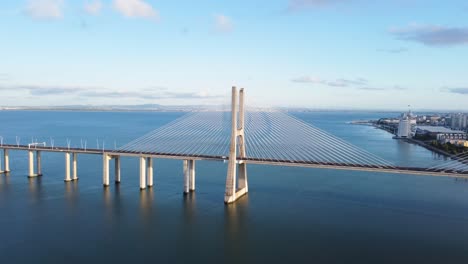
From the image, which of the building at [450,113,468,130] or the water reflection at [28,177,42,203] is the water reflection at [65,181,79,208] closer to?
the water reflection at [28,177,42,203]

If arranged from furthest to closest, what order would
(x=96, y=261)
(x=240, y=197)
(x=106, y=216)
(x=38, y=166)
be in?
(x=38, y=166)
(x=240, y=197)
(x=106, y=216)
(x=96, y=261)

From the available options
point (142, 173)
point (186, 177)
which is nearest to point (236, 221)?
point (186, 177)

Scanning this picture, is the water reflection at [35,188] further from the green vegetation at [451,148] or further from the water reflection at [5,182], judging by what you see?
the green vegetation at [451,148]

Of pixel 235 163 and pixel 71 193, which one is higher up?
pixel 235 163

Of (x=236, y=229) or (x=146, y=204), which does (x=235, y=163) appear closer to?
(x=236, y=229)

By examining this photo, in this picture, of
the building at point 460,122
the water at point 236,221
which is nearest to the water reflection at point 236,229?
the water at point 236,221

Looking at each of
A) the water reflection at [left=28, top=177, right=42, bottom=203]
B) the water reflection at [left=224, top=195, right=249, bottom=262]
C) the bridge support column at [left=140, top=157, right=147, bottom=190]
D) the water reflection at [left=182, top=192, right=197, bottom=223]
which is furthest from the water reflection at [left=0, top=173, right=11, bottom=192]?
the water reflection at [left=224, top=195, right=249, bottom=262]

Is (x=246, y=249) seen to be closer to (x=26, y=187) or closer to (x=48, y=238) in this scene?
(x=48, y=238)

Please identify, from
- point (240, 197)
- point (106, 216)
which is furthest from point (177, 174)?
point (106, 216)
